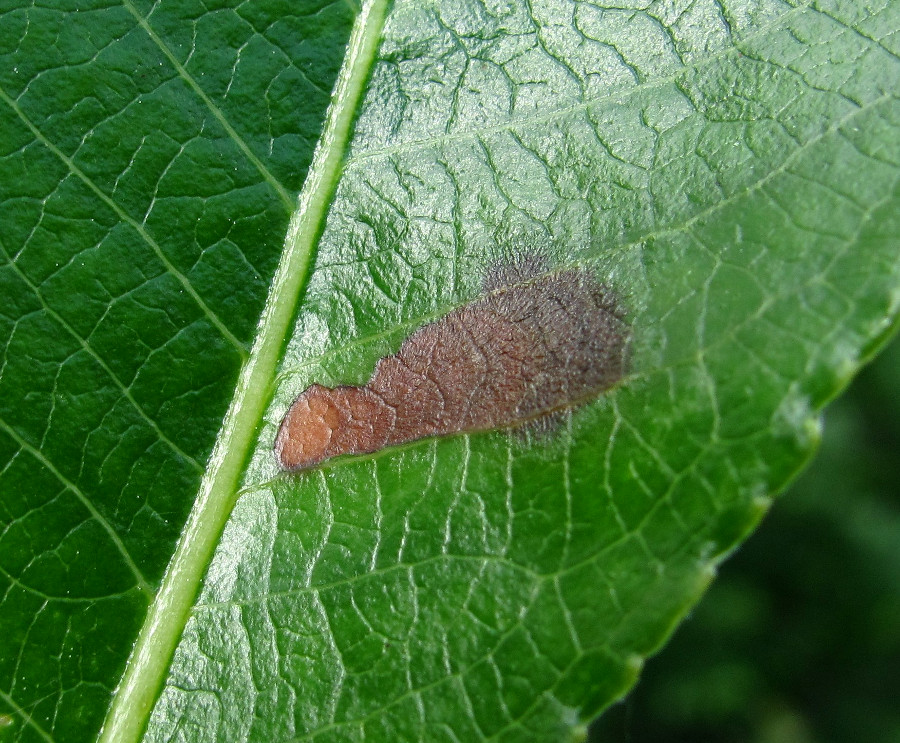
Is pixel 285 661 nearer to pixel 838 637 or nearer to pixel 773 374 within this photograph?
pixel 773 374

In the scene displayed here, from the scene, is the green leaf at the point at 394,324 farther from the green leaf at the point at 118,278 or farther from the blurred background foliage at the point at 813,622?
the blurred background foliage at the point at 813,622

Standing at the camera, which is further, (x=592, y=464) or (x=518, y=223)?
(x=518, y=223)

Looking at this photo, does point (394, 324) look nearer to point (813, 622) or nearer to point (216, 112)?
point (216, 112)

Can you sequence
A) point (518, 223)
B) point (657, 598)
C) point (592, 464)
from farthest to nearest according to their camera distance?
point (518, 223)
point (592, 464)
point (657, 598)

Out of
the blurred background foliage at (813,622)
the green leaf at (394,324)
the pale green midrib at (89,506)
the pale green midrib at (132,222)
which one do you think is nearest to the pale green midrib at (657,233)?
the green leaf at (394,324)

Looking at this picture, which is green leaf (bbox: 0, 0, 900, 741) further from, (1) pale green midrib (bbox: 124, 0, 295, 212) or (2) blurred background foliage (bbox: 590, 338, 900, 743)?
(2) blurred background foliage (bbox: 590, 338, 900, 743)

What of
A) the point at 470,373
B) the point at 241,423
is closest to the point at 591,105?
the point at 470,373

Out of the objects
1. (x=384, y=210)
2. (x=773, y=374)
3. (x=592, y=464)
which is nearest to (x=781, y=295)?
(x=773, y=374)
